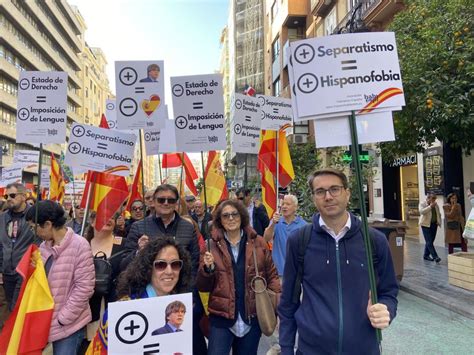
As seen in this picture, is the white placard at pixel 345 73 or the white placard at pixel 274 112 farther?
the white placard at pixel 274 112

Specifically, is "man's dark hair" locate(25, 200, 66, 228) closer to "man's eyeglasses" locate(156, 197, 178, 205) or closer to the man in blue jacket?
"man's eyeglasses" locate(156, 197, 178, 205)

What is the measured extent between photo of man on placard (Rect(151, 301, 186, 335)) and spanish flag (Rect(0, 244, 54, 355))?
3.70ft

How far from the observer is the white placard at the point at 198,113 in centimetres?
495

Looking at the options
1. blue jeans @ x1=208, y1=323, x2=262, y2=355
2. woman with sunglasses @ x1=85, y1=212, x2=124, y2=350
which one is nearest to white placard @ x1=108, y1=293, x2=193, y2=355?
blue jeans @ x1=208, y1=323, x2=262, y2=355

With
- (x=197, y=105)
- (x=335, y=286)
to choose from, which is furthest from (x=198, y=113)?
(x=335, y=286)

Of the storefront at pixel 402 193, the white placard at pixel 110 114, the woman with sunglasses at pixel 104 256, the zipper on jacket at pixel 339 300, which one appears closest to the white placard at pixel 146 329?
the zipper on jacket at pixel 339 300

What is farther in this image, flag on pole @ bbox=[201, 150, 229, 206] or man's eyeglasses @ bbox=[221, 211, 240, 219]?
flag on pole @ bbox=[201, 150, 229, 206]

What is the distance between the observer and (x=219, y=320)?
333 centimetres

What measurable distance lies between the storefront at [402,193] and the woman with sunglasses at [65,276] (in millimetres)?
16425

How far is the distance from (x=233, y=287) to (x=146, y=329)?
1.11 metres

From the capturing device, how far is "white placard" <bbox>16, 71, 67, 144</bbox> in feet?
16.1

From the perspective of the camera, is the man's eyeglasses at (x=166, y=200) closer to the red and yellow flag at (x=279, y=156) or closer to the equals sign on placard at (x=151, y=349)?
the equals sign on placard at (x=151, y=349)

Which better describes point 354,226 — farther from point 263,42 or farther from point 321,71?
point 263,42

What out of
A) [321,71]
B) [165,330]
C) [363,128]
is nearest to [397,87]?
[363,128]
